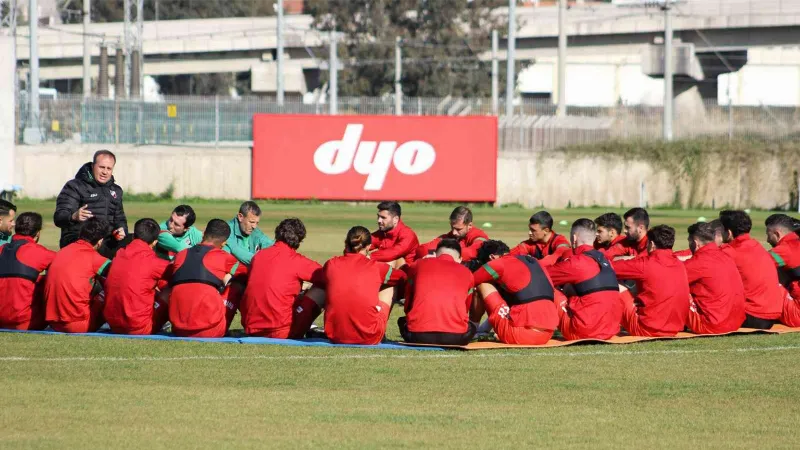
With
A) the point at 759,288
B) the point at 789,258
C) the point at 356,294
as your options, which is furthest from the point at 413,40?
the point at 356,294

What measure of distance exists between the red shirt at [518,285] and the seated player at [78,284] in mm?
3910

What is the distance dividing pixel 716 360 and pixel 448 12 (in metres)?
65.0

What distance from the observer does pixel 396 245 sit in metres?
16.1

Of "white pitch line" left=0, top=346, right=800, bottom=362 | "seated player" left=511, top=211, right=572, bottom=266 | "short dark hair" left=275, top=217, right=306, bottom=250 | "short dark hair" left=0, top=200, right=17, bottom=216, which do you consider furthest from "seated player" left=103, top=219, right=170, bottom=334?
"seated player" left=511, top=211, right=572, bottom=266

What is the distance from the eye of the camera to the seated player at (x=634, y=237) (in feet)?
48.6

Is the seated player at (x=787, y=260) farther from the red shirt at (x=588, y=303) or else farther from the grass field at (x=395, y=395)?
the red shirt at (x=588, y=303)

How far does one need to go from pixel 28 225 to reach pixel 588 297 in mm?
5987

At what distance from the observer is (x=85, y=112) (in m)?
42.9

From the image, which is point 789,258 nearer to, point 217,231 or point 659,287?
point 659,287

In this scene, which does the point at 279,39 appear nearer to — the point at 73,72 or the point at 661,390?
the point at 73,72

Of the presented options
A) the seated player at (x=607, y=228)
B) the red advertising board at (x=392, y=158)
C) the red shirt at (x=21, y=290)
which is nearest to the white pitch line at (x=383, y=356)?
the red shirt at (x=21, y=290)

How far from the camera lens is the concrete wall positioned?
131ft

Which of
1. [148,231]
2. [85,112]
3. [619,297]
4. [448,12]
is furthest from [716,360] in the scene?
[448,12]

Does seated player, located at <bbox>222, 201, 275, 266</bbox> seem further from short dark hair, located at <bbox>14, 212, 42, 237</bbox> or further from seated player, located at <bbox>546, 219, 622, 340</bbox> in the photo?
seated player, located at <bbox>546, 219, 622, 340</bbox>
